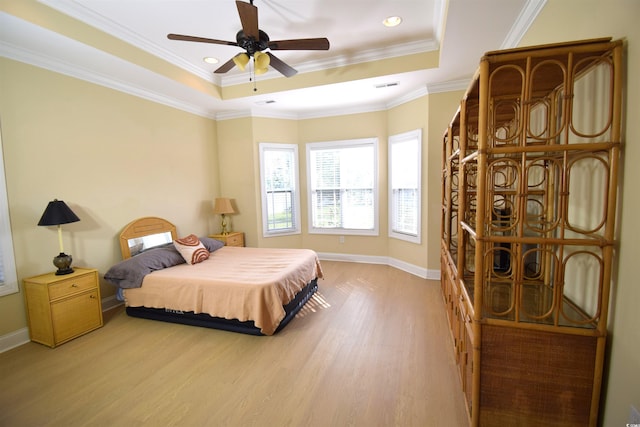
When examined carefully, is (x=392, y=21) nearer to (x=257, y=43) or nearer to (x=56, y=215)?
(x=257, y=43)

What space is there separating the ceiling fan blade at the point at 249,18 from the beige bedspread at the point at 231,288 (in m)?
2.22

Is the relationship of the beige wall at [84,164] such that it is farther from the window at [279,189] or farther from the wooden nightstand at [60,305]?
the window at [279,189]

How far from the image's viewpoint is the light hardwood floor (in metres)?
1.77

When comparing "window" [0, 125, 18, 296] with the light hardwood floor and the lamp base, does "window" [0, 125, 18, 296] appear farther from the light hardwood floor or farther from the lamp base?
the light hardwood floor

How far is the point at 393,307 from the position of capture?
10.6 feet

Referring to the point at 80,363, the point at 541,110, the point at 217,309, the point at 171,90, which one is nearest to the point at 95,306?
the point at 80,363

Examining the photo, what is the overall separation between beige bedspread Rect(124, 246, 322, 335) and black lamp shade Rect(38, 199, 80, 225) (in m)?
0.93

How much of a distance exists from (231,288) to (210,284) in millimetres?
254

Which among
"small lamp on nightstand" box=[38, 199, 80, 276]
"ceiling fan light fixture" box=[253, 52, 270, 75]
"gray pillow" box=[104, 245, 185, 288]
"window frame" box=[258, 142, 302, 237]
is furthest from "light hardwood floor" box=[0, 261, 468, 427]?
"ceiling fan light fixture" box=[253, 52, 270, 75]

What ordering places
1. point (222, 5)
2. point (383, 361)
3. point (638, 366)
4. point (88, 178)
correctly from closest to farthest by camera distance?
point (638, 366)
point (383, 361)
point (222, 5)
point (88, 178)

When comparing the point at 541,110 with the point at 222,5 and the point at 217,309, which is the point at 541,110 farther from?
the point at 217,309

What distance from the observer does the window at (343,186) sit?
16.1 ft

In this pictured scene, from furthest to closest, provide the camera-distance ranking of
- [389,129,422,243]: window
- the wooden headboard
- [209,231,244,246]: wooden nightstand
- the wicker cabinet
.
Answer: [209,231,244,246]: wooden nightstand
[389,129,422,243]: window
the wooden headboard
the wicker cabinet

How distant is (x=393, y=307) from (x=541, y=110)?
237cm
